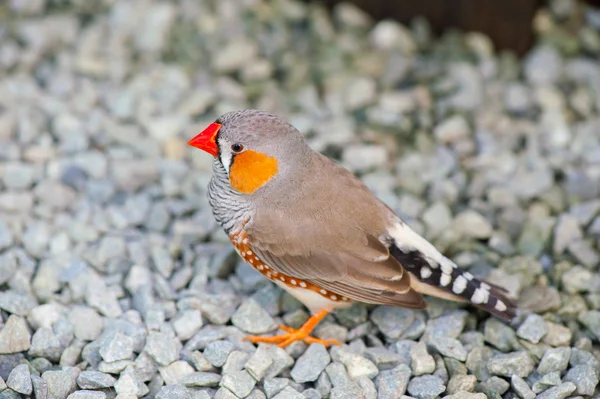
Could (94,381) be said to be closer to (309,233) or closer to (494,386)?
(309,233)

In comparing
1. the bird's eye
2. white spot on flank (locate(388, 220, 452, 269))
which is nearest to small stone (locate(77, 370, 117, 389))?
the bird's eye

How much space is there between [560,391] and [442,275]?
0.61 m

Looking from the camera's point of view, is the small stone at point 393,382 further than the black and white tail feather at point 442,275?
No

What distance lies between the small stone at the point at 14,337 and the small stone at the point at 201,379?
2.08 feet

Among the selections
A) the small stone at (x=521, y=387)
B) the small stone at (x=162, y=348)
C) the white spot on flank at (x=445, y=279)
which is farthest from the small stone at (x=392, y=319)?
the small stone at (x=162, y=348)

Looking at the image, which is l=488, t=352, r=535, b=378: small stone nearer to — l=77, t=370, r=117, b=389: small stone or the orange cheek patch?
the orange cheek patch

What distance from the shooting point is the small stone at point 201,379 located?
2943 millimetres

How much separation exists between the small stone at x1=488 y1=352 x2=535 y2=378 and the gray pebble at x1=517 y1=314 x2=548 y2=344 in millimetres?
119

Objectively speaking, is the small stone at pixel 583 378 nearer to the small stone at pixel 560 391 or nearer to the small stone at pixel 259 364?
the small stone at pixel 560 391

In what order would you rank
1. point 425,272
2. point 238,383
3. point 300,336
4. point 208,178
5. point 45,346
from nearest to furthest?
1. point 238,383
2. point 45,346
3. point 425,272
4. point 300,336
5. point 208,178

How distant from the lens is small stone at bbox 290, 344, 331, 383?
3.04m

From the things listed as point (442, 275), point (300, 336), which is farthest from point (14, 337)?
point (442, 275)

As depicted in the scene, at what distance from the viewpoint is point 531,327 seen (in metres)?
3.21

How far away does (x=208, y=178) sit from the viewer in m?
4.08
